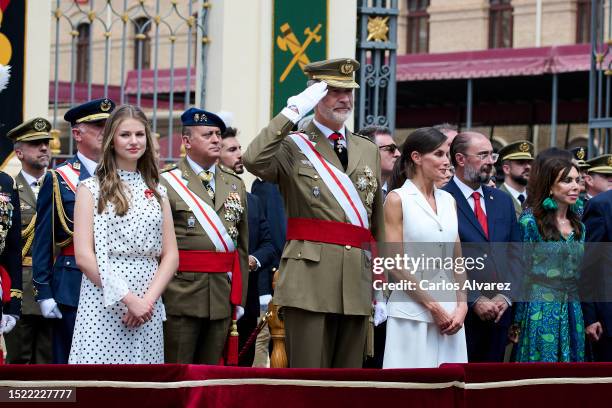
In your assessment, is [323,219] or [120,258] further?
[323,219]

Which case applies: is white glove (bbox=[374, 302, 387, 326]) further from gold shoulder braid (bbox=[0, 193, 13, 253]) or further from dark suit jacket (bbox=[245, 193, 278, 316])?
gold shoulder braid (bbox=[0, 193, 13, 253])

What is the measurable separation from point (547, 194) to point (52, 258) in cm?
281

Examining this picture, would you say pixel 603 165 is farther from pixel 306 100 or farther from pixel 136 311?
pixel 136 311

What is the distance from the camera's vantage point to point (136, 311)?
571 cm

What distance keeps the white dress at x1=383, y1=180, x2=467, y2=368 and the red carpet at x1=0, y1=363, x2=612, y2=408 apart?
1241mm

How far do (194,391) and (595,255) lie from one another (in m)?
3.39

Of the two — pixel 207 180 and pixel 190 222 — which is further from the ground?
pixel 207 180

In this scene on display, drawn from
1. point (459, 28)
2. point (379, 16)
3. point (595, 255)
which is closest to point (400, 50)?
point (459, 28)

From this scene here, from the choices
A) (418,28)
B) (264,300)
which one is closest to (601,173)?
(264,300)

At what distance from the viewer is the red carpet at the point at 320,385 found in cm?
477

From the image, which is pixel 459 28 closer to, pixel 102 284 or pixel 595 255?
pixel 595 255

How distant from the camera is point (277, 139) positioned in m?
6.23

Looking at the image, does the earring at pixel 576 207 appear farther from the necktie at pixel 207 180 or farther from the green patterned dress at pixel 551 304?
the necktie at pixel 207 180

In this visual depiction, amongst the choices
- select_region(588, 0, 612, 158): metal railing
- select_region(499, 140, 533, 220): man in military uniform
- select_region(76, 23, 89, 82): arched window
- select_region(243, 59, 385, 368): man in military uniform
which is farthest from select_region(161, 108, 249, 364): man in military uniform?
select_region(76, 23, 89, 82): arched window
